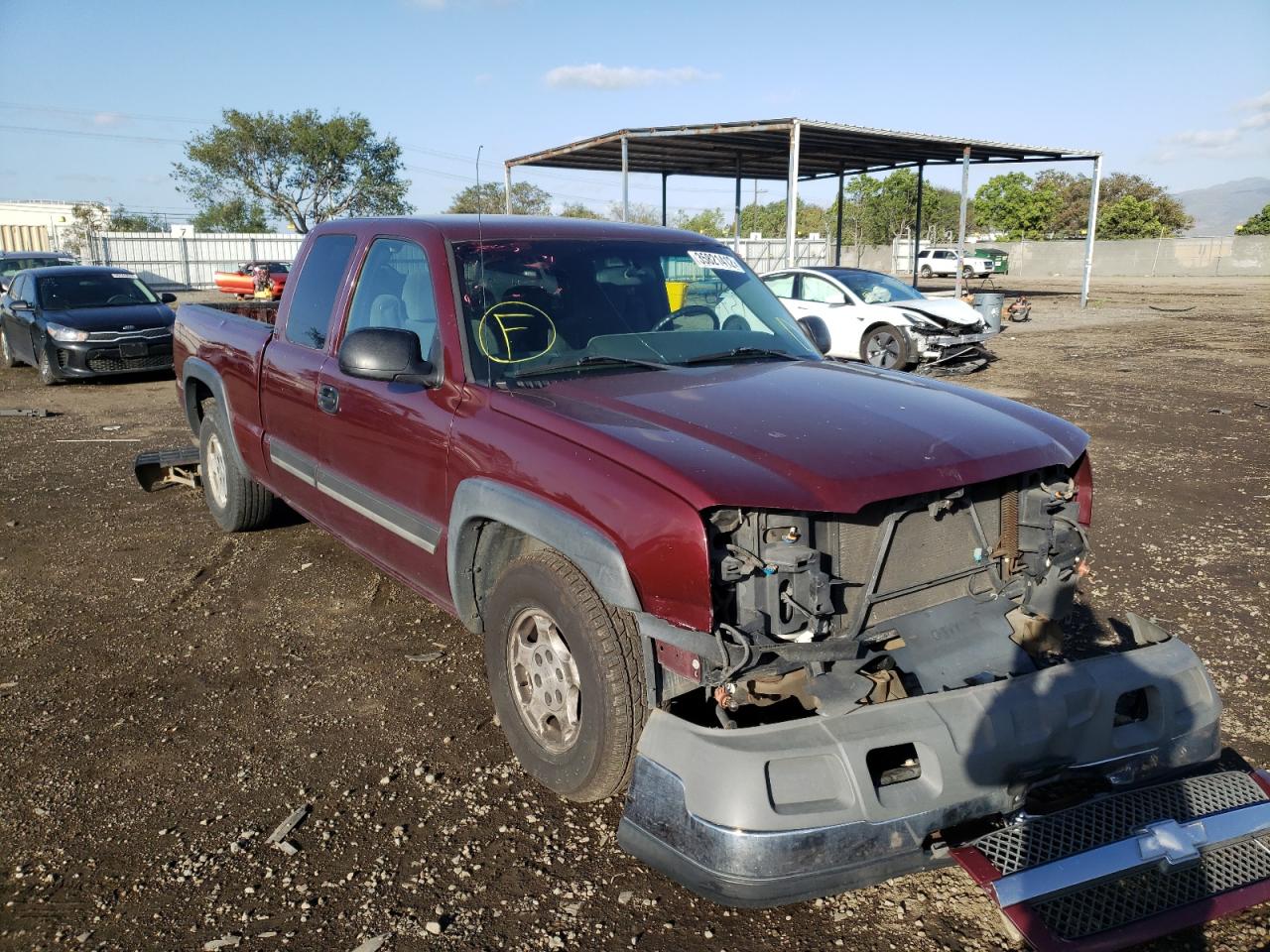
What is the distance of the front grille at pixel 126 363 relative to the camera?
1241 centimetres

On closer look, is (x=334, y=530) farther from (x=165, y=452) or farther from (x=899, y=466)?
(x=165, y=452)

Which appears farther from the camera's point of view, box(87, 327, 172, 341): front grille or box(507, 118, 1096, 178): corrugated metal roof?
box(507, 118, 1096, 178): corrugated metal roof

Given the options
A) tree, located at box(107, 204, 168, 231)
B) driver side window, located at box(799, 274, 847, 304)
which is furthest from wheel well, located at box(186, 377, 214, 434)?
tree, located at box(107, 204, 168, 231)

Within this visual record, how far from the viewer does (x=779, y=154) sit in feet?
77.8

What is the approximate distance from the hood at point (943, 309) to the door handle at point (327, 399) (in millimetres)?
11140

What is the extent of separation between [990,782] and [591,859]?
3.96ft

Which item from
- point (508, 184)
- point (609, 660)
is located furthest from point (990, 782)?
point (508, 184)

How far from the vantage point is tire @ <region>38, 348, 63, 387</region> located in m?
12.5

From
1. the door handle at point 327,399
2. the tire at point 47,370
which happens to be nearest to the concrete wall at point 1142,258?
the tire at point 47,370

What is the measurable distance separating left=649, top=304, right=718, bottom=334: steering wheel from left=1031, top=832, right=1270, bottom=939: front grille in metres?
2.41

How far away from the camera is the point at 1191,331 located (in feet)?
66.0

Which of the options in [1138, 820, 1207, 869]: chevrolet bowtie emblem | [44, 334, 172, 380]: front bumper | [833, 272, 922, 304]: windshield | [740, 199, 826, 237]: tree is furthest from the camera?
[740, 199, 826, 237]: tree

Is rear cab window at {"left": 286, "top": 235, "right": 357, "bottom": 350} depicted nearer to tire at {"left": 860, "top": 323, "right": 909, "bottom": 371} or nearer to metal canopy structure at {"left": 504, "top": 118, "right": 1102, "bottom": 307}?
tire at {"left": 860, "top": 323, "right": 909, "bottom": 371}

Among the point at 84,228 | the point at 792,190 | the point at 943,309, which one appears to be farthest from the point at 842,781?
the point at 84,228
